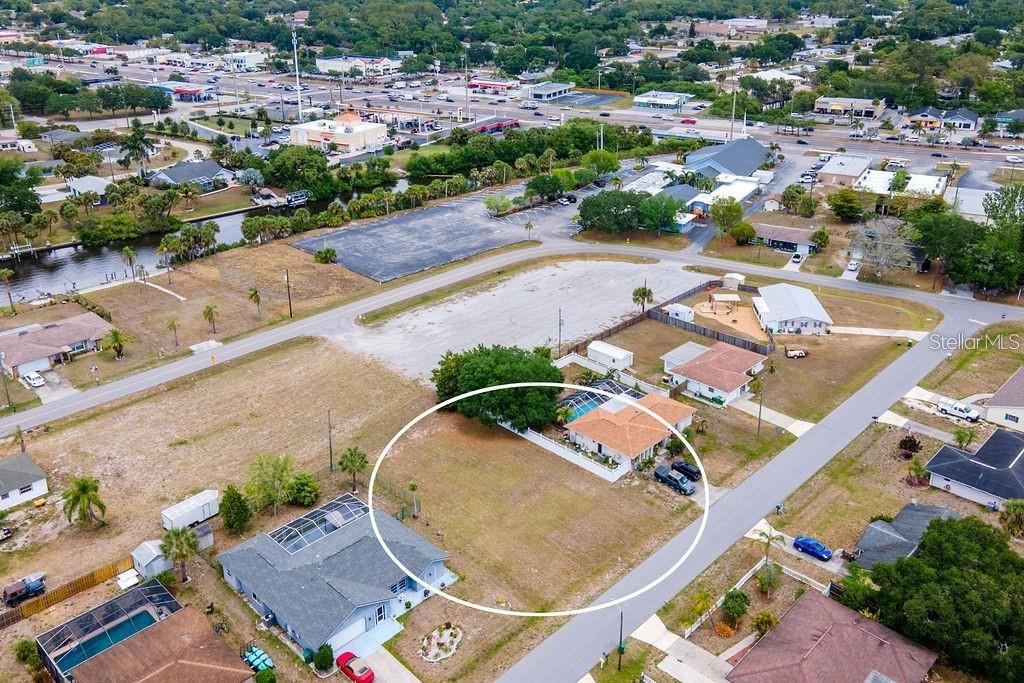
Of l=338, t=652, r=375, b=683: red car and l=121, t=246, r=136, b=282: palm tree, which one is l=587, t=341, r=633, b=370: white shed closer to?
l=338, t=652, r=375, b=683: red car

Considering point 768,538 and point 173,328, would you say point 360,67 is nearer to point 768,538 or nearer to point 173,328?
point 173,328

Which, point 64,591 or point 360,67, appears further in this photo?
point 360,67

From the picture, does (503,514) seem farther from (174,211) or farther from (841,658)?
(174,211)

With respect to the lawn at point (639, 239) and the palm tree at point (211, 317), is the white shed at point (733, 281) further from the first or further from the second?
the palm tree at point (211, 317)

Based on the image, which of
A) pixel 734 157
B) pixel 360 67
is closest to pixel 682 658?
pixel 734 157

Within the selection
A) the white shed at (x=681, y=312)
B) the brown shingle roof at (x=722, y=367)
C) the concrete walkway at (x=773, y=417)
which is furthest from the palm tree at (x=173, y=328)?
the concrete walkway at (x=773, y=417)

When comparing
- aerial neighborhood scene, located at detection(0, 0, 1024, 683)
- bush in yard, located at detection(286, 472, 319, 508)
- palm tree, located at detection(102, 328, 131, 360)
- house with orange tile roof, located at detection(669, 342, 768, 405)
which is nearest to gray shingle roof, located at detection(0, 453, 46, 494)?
aerial neighborhood scene, located at detection(0, 0, 1024, 683)
